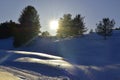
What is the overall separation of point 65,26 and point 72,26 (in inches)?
109

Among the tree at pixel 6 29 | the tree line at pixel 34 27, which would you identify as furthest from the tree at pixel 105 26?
the tree at pixel 6 29

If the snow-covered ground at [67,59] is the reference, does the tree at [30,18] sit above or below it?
above

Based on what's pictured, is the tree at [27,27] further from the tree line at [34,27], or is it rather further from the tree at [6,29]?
the tree at [6,29]

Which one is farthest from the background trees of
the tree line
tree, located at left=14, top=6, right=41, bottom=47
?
tree, located at left=14, top=6, right=41, bottom=47

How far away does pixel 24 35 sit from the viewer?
7162cm

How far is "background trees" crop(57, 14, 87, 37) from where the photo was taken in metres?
79.9

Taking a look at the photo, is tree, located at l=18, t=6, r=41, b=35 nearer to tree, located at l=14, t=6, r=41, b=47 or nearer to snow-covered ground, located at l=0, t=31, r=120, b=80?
tree, located at l=14, t=6, r=41, b=47

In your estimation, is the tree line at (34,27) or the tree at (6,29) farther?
the tree at (6,29)

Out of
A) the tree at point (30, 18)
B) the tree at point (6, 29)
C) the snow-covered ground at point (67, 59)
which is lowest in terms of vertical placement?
the snow-covered ground at point (67, 59)

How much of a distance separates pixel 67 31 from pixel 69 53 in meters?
25.2

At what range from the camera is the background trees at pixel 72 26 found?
3147 inches

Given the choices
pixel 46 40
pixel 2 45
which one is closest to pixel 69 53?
pixel 46 40

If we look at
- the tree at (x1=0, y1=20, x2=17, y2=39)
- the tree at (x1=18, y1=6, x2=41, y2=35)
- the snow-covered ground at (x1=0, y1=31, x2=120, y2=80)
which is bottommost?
the snow-covered ground at (x1=0, y1=31, x2=120, y2=80)

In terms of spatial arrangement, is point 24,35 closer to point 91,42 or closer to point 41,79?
point 91,42
